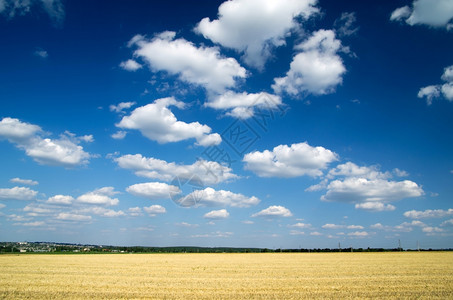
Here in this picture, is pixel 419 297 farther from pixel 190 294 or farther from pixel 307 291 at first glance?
pixel 190 294

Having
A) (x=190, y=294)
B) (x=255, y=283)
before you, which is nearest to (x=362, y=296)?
(x=255, y=283)

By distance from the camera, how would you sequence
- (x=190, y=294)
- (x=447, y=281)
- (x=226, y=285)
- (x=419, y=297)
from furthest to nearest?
(x=447, y=281) → (x=226, y=285) → (x=190, y=294) → (x=419, y=297)

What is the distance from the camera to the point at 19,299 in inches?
595

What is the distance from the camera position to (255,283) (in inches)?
763

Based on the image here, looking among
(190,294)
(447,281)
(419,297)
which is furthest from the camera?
(447,281)

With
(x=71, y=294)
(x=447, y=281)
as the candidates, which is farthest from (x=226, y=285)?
(x=447, y=281)

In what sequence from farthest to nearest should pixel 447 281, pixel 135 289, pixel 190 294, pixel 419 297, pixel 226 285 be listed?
pixel 447 281, pixel 226 285, pixel 135 289, pixel 190 294, pixel 419 297

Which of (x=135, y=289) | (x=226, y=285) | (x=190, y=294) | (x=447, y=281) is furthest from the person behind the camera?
(x=447, y=281)

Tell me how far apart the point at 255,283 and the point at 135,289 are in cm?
785

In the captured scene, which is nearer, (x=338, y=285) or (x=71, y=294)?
(x=71, y=294)

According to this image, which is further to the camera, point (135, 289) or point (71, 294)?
point (135, 289)

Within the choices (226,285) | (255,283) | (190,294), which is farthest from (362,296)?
(190,294)

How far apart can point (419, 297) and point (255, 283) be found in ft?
30.9

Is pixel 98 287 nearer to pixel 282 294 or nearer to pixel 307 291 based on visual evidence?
pixel 282 294
